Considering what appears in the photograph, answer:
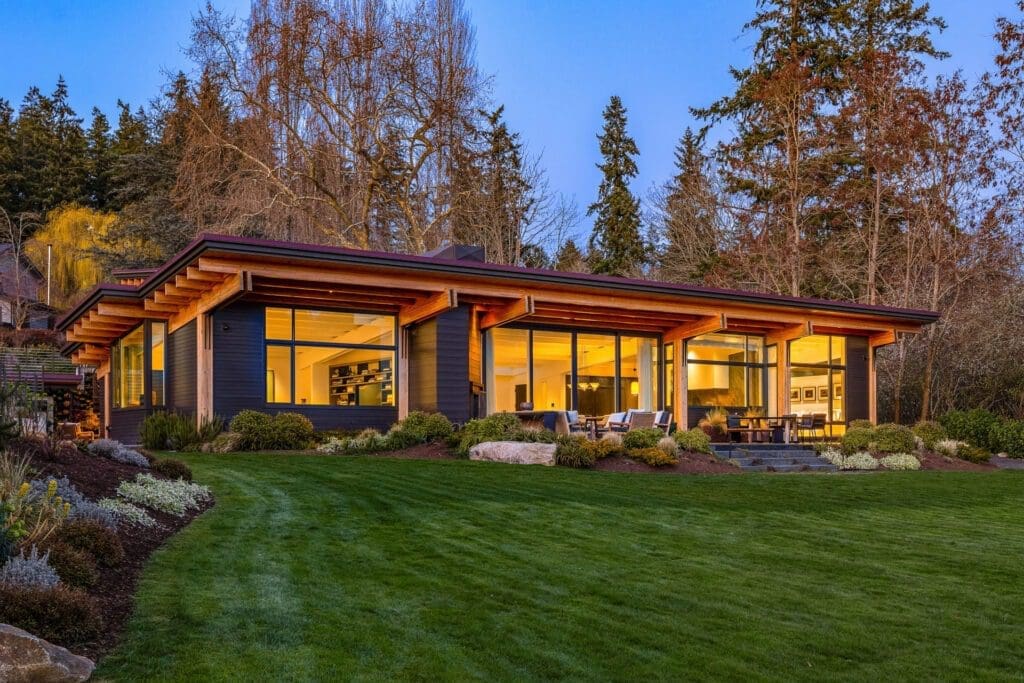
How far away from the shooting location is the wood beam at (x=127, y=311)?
16.2m

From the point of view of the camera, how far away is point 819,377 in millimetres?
19625

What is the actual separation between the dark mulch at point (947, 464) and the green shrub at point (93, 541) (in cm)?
1311

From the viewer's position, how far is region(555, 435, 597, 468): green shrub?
1162cm

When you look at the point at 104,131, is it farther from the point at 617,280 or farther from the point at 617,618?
the point at 617,618

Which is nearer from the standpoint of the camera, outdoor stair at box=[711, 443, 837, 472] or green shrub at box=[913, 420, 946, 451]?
outdoor stair at box=[711, 443, 837, 472]

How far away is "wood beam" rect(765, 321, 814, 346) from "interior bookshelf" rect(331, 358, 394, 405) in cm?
865

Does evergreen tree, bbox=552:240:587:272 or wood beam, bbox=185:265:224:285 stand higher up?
evergreen tree, bbox=552:240:587:272

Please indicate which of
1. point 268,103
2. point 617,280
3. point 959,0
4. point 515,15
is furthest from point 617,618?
point 959,0

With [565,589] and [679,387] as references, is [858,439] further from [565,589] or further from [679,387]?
[565,589]

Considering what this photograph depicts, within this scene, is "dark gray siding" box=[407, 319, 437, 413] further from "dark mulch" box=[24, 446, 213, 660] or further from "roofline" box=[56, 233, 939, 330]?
"dark mulch" box=[24, 446, 213, 660]

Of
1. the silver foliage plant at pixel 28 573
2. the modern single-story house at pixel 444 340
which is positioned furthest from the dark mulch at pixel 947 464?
the silver foliage plant at pixel 28 573

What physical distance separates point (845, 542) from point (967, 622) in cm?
210

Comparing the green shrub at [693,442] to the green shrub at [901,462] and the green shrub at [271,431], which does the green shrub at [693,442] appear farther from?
the green shrub at [271,431]

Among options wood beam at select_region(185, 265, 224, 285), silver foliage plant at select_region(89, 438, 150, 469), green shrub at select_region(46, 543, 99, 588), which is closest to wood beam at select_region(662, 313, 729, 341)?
wood beam at select_region(185, 265, 224, 285)
